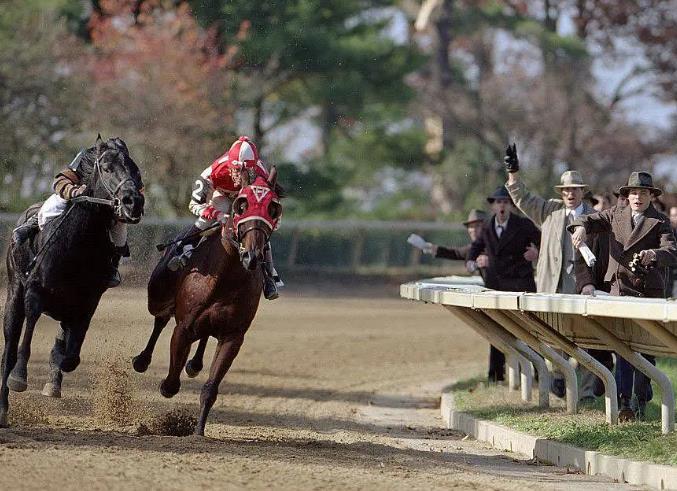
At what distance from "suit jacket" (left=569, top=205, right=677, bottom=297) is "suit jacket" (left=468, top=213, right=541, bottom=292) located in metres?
2.23

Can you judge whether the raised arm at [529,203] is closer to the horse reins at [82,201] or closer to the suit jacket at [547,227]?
the suit jacket at [547,227]

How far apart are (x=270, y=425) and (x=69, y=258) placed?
2.07 meters

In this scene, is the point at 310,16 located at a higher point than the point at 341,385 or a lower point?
higher

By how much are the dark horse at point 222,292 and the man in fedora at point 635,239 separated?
2317 millimetres

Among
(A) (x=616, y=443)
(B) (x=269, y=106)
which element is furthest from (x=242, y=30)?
(A) (x=616, y=443)

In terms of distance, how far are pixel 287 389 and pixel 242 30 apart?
51.6 ft

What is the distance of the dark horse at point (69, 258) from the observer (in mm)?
9328

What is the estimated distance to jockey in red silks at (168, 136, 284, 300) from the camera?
9648mm

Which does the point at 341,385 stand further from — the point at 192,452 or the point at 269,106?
the point at 269,106

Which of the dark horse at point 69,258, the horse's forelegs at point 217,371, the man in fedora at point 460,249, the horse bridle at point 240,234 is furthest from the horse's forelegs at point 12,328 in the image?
Result: the man in fedora at point 460,249

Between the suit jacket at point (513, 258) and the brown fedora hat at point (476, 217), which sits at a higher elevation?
the brown fedora hat at point (476, 217)

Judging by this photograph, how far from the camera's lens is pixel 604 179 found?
3628 centimetres

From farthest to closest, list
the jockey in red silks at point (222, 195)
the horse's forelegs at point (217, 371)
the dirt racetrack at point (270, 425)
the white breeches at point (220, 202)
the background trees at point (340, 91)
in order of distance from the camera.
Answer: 1. the background trees at point (340, 91)
2. the white breeches at point (220, 202)
3. the jockey in red silks at point (222, 195)
4. the horse's forelegs at point (217, 371)
5. the dirt racetrack at point (270, 425)

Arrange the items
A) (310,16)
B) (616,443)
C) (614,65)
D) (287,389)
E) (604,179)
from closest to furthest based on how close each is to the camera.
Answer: (616,443) < (287,389) < (310,16) < (604,179) < (614,65)
